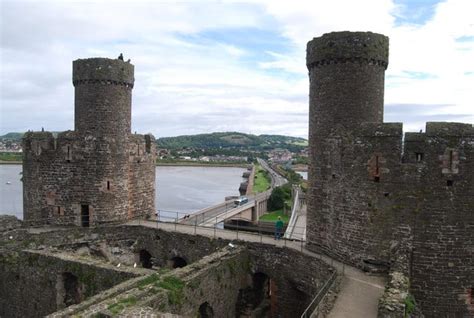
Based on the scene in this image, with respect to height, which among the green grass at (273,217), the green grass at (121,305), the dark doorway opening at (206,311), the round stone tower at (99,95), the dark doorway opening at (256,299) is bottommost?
the green grass at (273,217)

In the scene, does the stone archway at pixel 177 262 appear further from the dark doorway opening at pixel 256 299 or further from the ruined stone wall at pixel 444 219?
the ruined stone wall at pixel 444 219

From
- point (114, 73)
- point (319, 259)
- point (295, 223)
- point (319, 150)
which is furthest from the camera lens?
point (295, 223)

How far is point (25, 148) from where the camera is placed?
18.6 metres

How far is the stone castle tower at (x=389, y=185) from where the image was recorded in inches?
440

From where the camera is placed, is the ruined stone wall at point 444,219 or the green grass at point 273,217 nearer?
the ruined stone wall at point 444,219

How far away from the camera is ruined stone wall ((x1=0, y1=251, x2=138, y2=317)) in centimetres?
1299

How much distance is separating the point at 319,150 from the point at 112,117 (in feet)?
30.2

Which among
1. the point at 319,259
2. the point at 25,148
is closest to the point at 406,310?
the point at 319,259

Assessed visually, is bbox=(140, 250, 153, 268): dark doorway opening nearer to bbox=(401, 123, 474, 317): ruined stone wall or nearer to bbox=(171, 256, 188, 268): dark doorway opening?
bbox=(171, 256, 188, 268): dark doorway opening

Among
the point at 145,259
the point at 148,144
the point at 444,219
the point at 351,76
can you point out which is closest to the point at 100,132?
the point at 148,144

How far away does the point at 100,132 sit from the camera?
58.9 feet

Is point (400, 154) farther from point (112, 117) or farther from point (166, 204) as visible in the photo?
point (166, 204)

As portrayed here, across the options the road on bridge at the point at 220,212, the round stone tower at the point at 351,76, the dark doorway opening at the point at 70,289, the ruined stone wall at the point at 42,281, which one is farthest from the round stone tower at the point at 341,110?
the road on bridge at the point at 220,212

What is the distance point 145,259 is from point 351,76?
11623 millimetres
